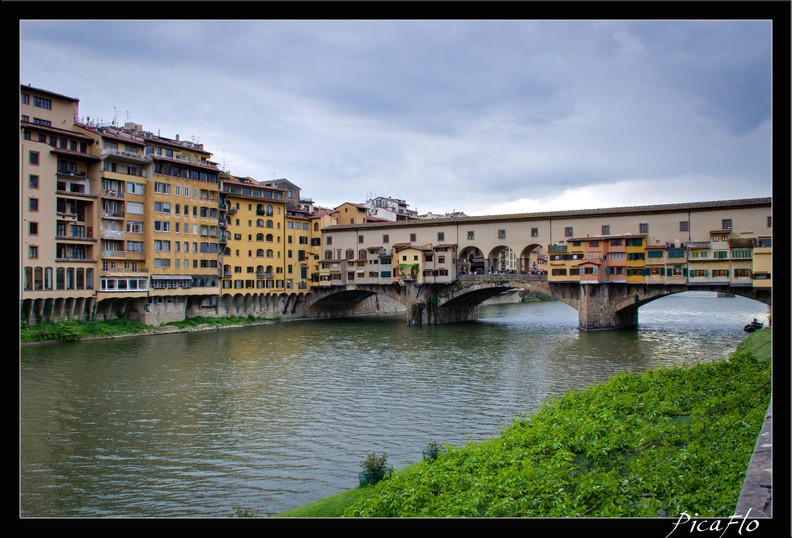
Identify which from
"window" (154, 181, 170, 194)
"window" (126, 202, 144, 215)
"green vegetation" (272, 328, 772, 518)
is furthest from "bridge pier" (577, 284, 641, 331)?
"window" (126, 202, 144, 215)

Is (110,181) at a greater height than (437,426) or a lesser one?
greater

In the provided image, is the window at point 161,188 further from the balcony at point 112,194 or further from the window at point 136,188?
the balcony at point 112,194

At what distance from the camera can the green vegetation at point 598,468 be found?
6.38m

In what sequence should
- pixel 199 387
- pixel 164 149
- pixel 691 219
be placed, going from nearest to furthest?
pixel 199 387, pixel 691 219, pixel 164 149

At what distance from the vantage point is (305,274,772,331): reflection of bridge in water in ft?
119

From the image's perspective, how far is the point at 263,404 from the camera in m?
17.5

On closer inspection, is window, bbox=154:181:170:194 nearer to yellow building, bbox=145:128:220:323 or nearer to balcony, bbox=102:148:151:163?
yellow building, bbox=145:128:220:323

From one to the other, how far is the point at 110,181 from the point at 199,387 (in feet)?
74.7

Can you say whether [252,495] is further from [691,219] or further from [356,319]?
[356,319]

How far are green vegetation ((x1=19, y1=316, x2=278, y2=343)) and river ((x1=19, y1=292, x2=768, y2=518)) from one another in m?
1.30

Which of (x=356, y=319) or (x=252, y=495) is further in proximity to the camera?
(x=356, y=319)

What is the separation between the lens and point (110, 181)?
122ft

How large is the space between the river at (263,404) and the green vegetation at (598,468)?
2.56 metres
